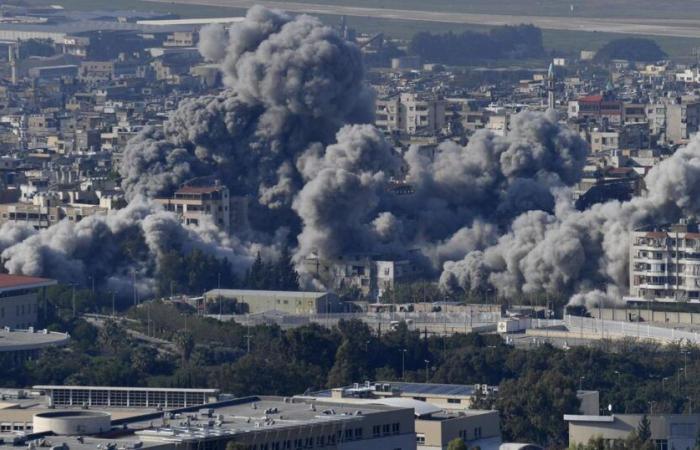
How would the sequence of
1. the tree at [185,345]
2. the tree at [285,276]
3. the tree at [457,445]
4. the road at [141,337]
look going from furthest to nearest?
the tree at [285,276], the road at [141,337], the tree at [185,345], the tree at [457,445]

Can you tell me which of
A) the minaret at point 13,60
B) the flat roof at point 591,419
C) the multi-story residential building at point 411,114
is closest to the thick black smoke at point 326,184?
the flat roof at point 591,419

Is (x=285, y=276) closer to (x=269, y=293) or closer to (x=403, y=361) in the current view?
(x=269, y=293)

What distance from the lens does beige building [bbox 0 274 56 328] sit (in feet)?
271

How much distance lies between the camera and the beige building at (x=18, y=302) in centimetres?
8269

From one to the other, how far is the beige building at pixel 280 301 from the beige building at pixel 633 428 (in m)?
29.0

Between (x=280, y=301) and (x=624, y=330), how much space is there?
10.5 meters

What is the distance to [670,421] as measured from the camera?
59.3 metres

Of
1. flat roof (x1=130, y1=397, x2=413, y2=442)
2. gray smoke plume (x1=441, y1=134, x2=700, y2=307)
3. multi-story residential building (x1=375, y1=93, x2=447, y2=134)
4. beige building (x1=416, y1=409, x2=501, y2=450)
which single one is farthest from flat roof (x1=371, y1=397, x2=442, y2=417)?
multi-story residential building (x1=375, y1=93, x2=447, y2=134)

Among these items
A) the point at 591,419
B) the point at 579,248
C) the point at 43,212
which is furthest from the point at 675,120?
the point at 591,419

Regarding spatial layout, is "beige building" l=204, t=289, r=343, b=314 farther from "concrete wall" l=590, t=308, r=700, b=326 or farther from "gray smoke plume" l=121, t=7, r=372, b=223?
"gray smoke plume" l=121, t=7, r=372, b=223

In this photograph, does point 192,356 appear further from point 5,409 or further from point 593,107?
point 593,107

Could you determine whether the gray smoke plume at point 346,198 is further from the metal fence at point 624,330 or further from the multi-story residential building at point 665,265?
the metal fence at point 624,330

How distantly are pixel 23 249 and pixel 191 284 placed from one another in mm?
4697

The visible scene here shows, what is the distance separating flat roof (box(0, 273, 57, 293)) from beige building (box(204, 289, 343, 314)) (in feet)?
16.6
